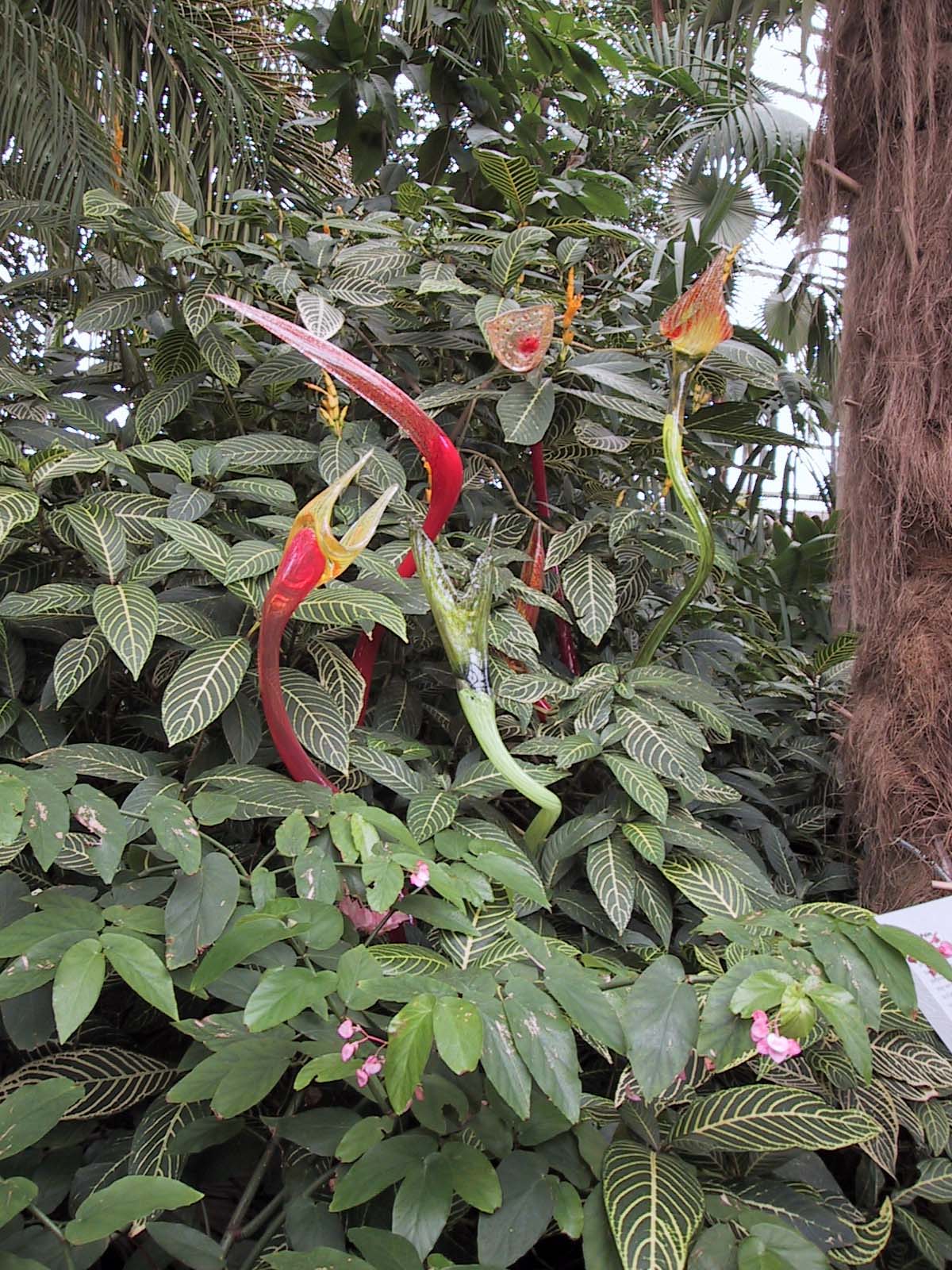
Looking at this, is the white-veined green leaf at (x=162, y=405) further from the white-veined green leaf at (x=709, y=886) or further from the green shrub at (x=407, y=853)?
the white-veined green leaf at (x=709, y=886)

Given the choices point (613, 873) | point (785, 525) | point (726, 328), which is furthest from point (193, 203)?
point (613, 873)

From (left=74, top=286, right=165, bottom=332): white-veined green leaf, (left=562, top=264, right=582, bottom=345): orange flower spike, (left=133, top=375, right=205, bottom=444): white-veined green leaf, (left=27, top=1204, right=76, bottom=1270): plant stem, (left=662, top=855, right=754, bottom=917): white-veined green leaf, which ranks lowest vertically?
(left=27, top=1204, right=76, bottom=1270): plant stem

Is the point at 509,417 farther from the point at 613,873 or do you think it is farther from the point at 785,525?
the point at 785,525

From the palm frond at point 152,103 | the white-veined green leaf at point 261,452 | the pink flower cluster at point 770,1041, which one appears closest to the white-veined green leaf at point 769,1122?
the pink flower cluster at point 770,1041

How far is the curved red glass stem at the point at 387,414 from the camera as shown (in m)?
0.92

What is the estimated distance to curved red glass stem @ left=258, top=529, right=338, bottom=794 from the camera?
782 mm

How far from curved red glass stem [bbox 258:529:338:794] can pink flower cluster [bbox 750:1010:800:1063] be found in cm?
48

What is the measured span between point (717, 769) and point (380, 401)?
0.82 meters

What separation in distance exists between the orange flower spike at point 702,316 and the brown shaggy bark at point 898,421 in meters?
0.36

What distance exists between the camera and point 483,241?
1466 mm

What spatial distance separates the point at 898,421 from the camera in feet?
4.10

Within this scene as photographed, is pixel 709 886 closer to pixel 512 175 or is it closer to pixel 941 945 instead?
pixel 941 945

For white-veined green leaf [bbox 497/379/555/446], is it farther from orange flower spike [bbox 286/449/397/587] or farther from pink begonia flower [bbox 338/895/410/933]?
pink begonia flower [bbox 338/895/410/933]

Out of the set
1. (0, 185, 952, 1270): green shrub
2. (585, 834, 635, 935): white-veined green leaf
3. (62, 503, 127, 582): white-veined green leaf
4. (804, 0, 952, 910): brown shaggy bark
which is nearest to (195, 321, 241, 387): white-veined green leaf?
(0, 185, 952, 1270): green shrub
